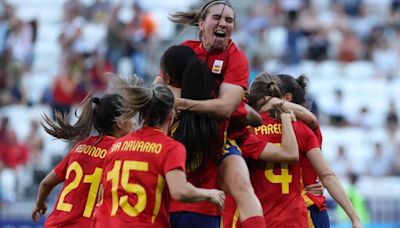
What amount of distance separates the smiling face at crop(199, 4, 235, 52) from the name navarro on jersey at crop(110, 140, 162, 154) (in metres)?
1.22

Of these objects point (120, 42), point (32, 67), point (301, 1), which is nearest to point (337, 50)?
point (301, 1)

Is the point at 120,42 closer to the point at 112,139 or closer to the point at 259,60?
the point at 259,60

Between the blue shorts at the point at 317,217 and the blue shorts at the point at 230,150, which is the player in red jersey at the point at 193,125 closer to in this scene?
the blue shorts at the point at 230,150

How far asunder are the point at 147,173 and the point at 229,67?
132 centimetres

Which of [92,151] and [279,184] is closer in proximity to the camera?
[92,151]

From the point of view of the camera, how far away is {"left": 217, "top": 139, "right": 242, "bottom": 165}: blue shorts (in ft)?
27.0

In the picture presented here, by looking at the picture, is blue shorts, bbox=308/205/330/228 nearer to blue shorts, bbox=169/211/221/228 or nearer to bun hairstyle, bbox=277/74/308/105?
bun hairstyle, bbox=277/74/308/105

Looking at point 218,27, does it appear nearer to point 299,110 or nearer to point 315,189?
point 299,110

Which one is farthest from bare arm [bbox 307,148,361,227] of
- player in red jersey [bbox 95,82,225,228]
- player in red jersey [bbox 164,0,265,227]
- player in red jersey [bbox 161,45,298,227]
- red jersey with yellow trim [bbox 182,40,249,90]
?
player in red jersey [bbox 95,82,225,228]

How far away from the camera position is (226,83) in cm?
823

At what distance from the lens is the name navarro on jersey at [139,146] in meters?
7.34

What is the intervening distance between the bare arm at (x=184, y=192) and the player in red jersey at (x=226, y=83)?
886mm

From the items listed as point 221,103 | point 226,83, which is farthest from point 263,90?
point 221,103

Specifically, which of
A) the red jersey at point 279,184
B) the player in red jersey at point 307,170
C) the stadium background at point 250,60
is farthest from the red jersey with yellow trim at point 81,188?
the stadium background at point 250,60
